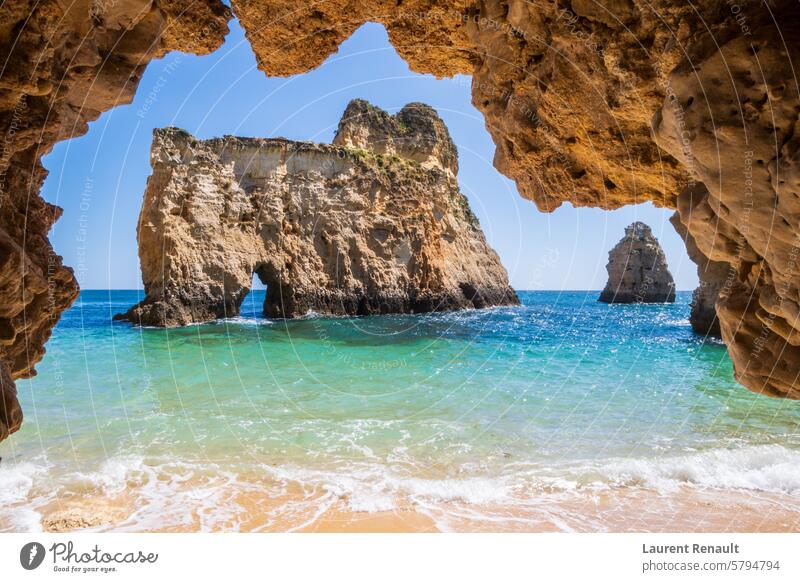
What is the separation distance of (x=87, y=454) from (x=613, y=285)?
2673 inches

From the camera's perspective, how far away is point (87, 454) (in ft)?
23.9

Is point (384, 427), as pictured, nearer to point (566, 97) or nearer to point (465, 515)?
point (465, 515)

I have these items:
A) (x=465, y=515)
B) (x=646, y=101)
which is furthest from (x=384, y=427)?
(x=646, y=101)

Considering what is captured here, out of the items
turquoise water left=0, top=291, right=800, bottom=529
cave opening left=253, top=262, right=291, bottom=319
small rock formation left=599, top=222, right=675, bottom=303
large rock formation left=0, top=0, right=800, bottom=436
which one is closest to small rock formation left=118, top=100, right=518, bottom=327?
cave opening left=253, top=262, right=291, bottom=319

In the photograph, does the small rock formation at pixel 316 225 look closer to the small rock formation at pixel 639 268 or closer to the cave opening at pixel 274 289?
the cave opening at pixel 274 289

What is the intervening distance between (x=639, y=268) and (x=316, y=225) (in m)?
42.1

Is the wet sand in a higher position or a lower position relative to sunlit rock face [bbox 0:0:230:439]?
lower

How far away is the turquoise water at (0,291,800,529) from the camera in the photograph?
627cm

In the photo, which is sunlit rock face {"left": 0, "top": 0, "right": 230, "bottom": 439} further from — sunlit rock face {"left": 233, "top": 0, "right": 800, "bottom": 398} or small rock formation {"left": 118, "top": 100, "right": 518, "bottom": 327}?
small rock formation {"left": 118, "top": 100, "right": 518, "bottom": 327}

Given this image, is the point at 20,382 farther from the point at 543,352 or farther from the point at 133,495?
the point at 543,352

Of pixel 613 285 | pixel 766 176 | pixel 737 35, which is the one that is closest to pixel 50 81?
pixel 737 35

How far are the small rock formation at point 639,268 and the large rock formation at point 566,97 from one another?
163ft

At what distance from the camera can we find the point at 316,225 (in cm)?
3241

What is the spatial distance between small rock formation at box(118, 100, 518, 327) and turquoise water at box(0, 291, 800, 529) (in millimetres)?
10462
